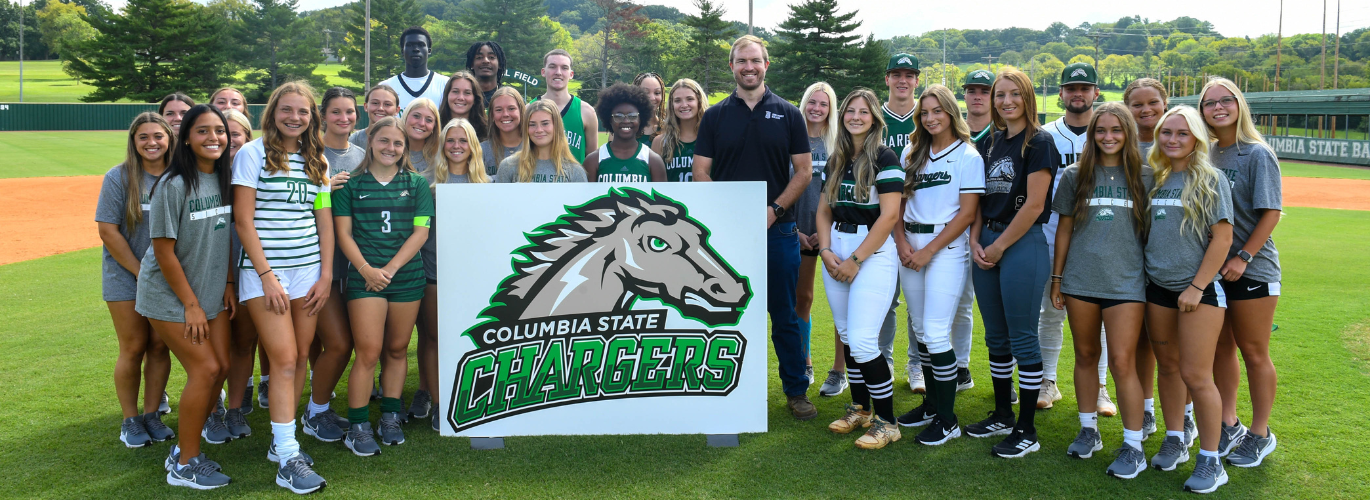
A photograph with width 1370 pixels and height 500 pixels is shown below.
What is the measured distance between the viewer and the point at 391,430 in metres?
4.25

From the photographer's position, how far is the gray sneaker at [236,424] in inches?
171

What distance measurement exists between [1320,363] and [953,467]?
135 inches

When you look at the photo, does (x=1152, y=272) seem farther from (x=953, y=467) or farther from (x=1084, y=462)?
(x=953, y=467)

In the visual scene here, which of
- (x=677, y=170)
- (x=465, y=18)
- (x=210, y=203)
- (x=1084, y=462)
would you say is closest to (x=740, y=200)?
(x=677, y=170)

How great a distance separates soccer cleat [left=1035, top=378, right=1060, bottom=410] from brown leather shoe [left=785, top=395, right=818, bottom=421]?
1.33 m

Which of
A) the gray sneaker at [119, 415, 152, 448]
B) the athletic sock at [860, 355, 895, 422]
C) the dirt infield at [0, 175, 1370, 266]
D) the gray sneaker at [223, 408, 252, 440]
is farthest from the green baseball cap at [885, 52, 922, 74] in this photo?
the dirt infield at [0, 175, 1370, 266]

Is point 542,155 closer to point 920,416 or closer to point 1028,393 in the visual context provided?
point 920,416

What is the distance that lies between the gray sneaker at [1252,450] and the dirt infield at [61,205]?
12.2m

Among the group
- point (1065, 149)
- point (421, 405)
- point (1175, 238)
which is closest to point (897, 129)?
point (1065, 149)

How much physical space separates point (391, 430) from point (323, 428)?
362mm

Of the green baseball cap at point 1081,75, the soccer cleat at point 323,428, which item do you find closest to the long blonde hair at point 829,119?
the green baseball cap at point 1081,75

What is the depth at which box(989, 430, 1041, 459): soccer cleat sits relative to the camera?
4.03 m

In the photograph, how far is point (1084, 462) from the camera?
3975 millimetres

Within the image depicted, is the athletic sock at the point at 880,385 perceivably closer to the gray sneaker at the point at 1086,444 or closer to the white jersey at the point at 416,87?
the gray sneaker at the point at 1086,444
